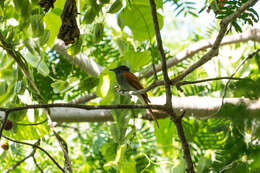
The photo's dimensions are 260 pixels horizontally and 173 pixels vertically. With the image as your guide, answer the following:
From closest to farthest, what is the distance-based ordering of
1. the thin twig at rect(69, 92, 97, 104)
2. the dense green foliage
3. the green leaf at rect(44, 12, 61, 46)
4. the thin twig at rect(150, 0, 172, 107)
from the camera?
the dense green foliage
the thin twig at rect(150, 0, 172, 107)
the green leaf at rect(44, 12, 61, 46)
the thin twig at rect(69, 92, 97, 104)

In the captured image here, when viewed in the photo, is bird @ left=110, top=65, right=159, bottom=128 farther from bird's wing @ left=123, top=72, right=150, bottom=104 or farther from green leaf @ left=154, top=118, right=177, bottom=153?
green leaf @ left=154, top=118, right=177, bottom=153

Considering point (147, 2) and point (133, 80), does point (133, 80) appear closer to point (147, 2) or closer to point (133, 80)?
point (133, 80)

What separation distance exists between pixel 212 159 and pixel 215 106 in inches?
50.4

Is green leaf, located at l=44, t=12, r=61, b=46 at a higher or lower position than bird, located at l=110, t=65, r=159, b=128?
lower

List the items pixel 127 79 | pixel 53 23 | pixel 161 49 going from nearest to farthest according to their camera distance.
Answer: pixel 161 49, pixel 53 23, pixel 127 79

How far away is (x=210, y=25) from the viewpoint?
310 centimetres

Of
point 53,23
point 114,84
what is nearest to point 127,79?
point 114,84

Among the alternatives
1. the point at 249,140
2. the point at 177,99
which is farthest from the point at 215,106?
the point at 249,140

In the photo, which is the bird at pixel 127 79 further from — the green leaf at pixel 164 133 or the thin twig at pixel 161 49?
the thin twig at pixel 161 49

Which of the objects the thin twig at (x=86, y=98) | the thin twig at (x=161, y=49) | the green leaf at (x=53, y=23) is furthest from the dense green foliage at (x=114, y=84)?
the thin twig at (x=86, y=98)

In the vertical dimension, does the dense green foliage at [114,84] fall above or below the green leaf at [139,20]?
below

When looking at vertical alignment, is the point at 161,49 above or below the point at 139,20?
below

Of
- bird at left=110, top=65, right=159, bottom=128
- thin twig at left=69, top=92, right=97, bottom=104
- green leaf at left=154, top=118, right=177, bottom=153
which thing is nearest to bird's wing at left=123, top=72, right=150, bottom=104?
bird at left=110, top=65, right=159, bottom=128

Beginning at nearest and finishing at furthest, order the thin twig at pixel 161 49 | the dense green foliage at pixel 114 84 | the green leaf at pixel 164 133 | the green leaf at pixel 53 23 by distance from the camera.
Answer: the dense green foliage at pixel 114 84
the thin twig at pixel 161 49
the green leaf at pixel 53 23
the green leaf at pixel 164 133
